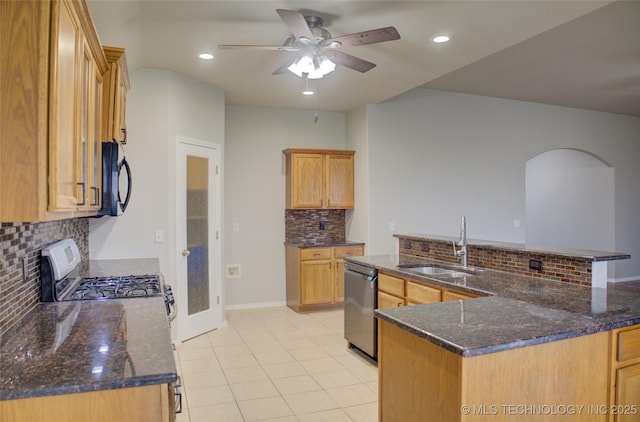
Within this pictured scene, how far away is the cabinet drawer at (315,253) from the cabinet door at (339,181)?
2.09ft

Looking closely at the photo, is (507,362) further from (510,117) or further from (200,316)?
(510,117)

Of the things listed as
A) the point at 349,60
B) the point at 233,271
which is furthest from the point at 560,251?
the point at 233,271

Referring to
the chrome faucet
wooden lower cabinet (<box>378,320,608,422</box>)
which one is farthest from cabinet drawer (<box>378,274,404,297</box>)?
wooden lower cabinet (<box>378,320,608,422</box>)

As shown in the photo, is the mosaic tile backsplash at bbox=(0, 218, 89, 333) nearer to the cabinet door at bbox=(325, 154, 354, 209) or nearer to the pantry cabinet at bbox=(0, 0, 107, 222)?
the pantry cabinet at bbox=(0, 0, 107, 222)

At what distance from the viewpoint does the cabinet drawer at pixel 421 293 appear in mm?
2963

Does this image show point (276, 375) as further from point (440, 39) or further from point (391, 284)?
point (440, 39)

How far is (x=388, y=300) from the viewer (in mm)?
3459

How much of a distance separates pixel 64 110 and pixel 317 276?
4359mm

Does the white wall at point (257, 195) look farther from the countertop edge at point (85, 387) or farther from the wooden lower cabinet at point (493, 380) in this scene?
the countertop edge at point (85, 387)

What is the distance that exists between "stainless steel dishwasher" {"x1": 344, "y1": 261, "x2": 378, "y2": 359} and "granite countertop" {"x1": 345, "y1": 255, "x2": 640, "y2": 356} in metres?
1.00

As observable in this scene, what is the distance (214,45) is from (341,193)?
2.86m

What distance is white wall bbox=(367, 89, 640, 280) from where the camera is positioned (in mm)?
5738

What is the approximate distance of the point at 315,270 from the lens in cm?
555

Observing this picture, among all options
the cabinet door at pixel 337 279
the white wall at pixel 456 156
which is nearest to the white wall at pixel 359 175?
the white wall at pixel 456 156
